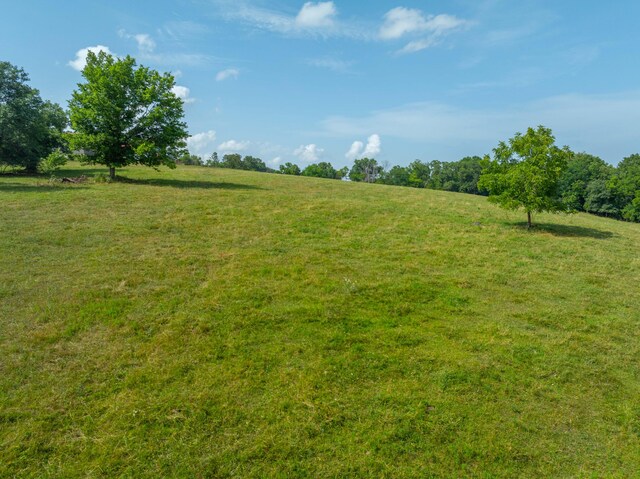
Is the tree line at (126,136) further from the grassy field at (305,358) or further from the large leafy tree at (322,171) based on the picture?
the large leafy tree at (322,171)

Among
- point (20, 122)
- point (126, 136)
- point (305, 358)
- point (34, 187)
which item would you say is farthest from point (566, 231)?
point (20, 122)

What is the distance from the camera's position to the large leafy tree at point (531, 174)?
58.3 feet

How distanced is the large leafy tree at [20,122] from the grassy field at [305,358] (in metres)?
21.3

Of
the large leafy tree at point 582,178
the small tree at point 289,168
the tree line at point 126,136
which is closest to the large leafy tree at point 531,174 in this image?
the tree line at point 126,136

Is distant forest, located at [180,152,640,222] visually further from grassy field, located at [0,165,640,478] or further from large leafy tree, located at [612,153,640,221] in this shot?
grassy field, located at [0,165,640,478]

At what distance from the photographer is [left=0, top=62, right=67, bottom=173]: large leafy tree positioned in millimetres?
29719

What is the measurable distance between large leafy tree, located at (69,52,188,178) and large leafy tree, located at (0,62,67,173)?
21.8 ft

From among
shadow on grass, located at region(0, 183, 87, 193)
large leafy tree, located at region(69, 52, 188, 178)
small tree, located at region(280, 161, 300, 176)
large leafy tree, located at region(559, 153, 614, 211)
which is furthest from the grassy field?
small tree, located at region(280, 161, 300, 176)

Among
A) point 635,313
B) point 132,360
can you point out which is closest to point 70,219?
point 132,360

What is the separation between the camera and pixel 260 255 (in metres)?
12.6

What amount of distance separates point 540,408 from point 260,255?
8.79 meters

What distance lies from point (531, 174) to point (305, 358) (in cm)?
1563

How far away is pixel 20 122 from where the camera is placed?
3019cm

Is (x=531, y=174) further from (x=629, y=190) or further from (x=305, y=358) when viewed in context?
(x=629, y=190)
